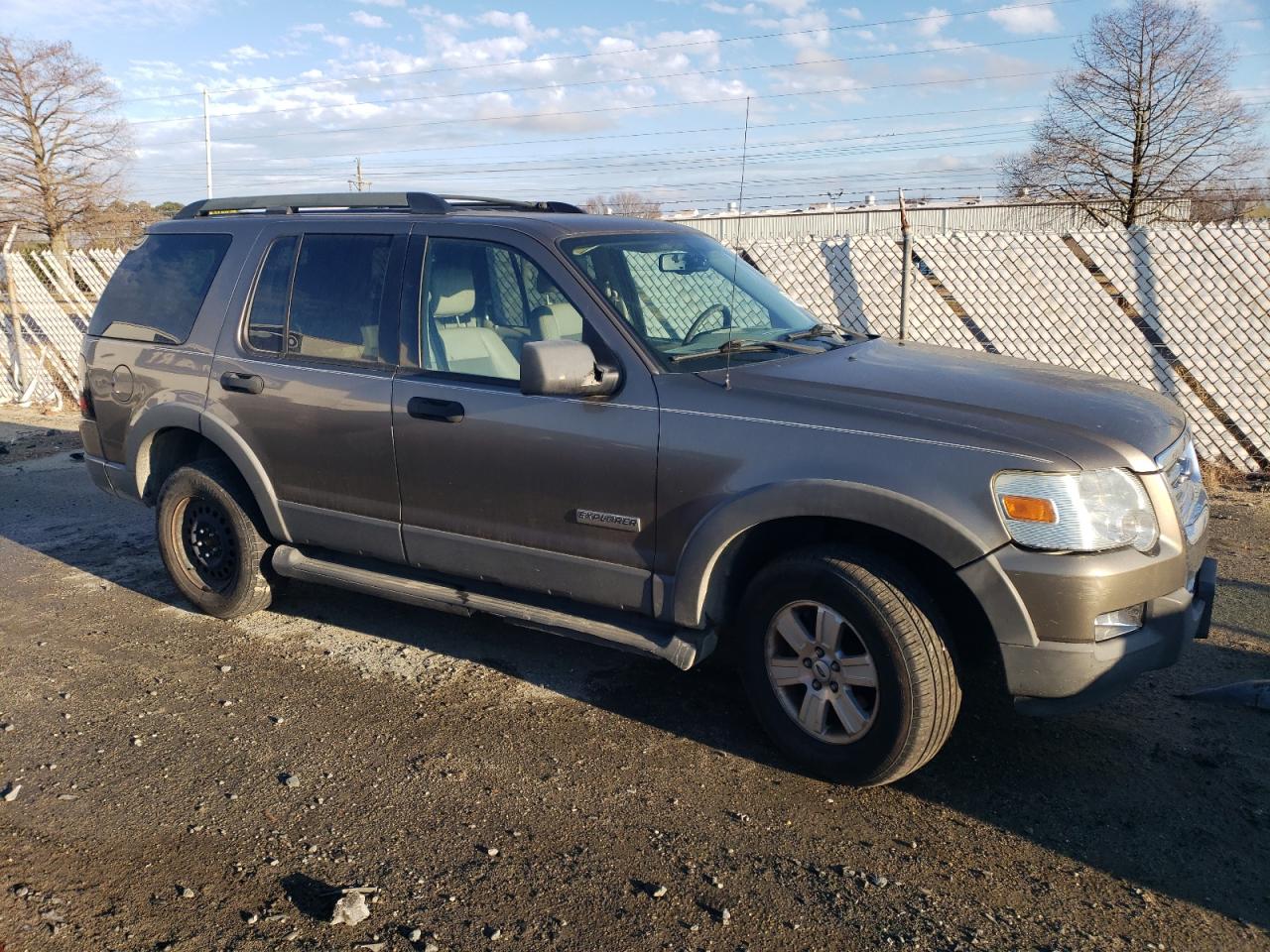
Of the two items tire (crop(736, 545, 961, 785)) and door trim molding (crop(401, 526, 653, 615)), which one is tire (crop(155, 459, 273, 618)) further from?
tire (crop(736, 545, 961, 785))

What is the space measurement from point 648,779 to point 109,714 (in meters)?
2.35

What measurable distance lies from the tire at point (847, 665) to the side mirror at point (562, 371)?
0.94 meters

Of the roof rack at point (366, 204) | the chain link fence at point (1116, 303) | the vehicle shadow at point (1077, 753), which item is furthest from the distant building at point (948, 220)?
the vehicle shadow at point (1077, 753)

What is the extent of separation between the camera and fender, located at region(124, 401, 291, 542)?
508cm

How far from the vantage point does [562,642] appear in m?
5.20

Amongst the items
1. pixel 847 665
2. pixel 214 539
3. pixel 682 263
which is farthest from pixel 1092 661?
pixel 214 539

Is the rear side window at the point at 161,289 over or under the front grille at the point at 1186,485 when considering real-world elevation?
over

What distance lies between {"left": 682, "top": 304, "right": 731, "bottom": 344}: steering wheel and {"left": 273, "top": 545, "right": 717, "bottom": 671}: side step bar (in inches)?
45.3

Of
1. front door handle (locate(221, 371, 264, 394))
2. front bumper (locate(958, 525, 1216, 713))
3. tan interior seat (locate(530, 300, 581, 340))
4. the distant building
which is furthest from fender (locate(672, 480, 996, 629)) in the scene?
the distant building

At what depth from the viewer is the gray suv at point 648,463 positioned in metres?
3.38

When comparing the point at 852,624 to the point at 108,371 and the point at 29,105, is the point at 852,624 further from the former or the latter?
the point at 29,105

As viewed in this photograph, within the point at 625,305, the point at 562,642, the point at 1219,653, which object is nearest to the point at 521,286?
the point at 625,305

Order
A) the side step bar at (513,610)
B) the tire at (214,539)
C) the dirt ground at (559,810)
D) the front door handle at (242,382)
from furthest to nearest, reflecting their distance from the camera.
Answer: the tire at (214,539), the front door handle at (242,382), the side step bar at (513,610), the dirt ground at (559,810)

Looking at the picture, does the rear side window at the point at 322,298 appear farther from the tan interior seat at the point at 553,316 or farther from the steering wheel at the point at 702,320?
the steering wheel at the point at 702,320
